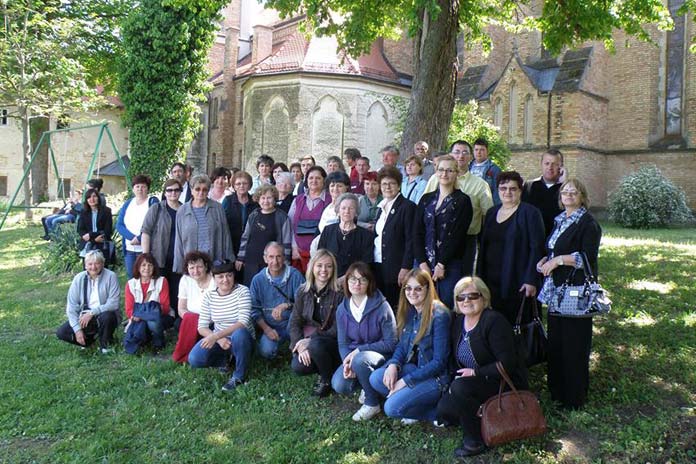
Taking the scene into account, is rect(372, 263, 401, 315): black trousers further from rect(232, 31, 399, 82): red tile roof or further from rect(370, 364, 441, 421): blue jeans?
rect(232, 31, 399, 82): red tile roof

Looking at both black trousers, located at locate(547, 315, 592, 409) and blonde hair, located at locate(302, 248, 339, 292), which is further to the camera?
blonde hair, located at locate(302, 248, 339, 292)

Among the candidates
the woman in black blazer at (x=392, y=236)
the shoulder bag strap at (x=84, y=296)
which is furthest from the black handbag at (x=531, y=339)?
the shoulder bag strap at (x=84, y=296)

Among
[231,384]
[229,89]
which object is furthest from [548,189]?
[229,89]

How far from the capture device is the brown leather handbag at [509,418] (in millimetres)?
3820

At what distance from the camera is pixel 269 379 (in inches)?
220

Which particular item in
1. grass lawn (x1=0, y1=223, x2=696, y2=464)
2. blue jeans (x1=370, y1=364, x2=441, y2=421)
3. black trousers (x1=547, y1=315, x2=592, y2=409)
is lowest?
grass lawn (x1=0, y1=223, x2=696, y2=464)

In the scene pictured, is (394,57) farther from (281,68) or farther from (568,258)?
(568,258)

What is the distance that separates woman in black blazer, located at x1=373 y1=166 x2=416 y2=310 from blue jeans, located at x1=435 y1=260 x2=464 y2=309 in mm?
325

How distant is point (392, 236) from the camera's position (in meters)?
5.44

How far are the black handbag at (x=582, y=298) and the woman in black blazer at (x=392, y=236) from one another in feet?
4.60

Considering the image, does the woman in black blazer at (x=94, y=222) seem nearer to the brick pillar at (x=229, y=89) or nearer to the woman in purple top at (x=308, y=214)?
the woman in purple top at (x=308, y=214)

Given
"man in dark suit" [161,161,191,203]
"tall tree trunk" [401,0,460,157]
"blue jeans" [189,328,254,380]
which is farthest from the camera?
"tall tree trunk" [401,0,460,157]

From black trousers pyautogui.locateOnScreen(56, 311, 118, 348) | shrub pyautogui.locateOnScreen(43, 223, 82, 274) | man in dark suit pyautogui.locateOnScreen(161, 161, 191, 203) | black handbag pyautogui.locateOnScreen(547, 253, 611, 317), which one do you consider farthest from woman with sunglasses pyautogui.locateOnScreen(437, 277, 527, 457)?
shrub pyautogui.locateOnScreen(43, 223, 82, 274)

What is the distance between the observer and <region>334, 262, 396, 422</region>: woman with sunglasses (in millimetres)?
4746
